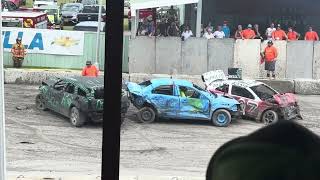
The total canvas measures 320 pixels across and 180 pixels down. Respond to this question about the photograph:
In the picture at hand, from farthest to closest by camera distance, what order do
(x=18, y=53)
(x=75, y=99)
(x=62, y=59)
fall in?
(x=62, y=59) < (x=18, y=53) < (x=75, y=99)

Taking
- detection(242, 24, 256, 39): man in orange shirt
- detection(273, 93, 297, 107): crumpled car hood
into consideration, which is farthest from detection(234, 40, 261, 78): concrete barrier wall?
detection(273, 93, 297, 107): crumpled car hood

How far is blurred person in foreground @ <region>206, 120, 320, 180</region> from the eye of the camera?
0.44 m

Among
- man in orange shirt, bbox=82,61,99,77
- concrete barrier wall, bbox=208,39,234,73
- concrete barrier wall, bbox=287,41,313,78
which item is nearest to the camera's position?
man in orange shirt, bbox=82,61,99,77

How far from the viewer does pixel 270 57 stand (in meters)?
11.5

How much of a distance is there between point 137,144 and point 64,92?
1.81m

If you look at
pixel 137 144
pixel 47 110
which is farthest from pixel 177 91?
pixel 47 110

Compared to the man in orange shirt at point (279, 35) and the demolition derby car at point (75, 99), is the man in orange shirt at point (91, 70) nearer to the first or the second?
the demolition derby car at point (75, 99)

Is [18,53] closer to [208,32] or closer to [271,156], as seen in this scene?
[208,32]

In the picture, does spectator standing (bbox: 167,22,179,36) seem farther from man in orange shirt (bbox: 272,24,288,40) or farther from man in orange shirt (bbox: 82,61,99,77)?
man in orange shirt (bbox: 82,61,99,77)

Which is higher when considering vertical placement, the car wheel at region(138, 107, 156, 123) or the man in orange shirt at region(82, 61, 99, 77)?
the man in orange shirt at region(82, 61, 99, 77)

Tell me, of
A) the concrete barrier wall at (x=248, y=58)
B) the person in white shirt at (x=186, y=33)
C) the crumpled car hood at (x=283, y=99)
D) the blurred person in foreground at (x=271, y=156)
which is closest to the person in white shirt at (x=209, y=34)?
the person in white shirt at (x=186, y=33)

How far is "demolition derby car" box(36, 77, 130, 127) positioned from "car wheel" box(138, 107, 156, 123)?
1.47ft

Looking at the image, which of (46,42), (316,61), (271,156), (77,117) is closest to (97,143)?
(77,117)

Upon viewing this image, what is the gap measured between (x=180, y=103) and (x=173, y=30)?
4410 mm
